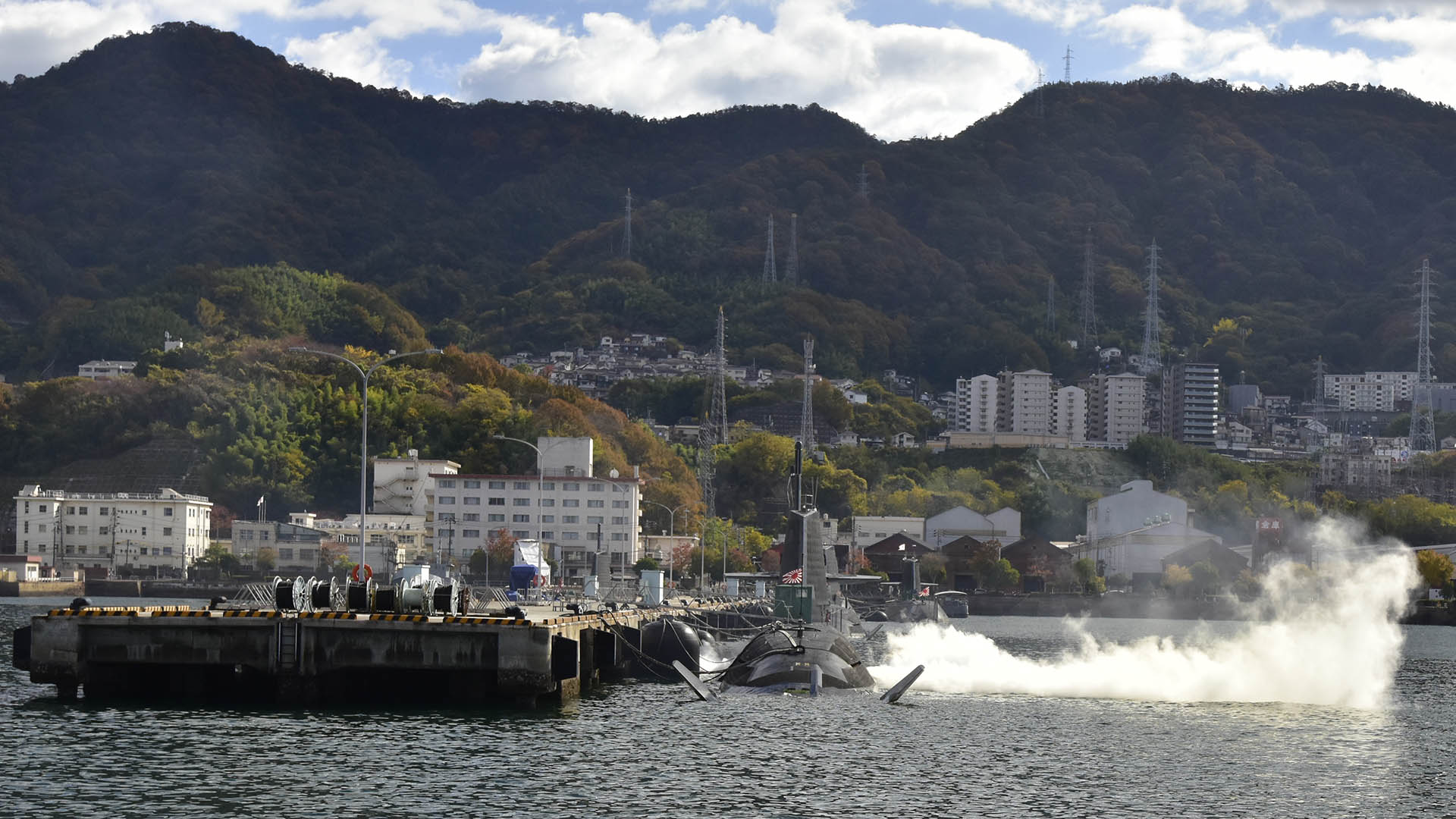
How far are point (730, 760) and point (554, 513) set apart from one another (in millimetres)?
122184

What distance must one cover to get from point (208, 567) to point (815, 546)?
109m

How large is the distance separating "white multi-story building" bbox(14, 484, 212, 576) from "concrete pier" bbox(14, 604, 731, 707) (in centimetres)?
12173

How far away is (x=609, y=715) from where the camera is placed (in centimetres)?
5547

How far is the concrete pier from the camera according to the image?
174 feet

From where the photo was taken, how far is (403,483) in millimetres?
181500

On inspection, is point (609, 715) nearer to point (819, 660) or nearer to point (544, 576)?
point (819, 660)

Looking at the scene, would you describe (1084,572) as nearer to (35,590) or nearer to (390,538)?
(390,538)

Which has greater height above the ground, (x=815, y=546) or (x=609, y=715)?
(x=815, y=546)

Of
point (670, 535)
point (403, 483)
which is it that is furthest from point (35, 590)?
point (670, 535)

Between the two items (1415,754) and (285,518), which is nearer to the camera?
(1415,754)

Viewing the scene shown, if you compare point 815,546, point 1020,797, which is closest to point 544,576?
point 815,546

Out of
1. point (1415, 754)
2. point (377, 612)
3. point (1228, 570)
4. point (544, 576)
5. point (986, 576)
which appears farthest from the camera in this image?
point (986, 576)

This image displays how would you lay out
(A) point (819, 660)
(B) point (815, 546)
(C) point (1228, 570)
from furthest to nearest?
(C) point (1228, 570) < (B) point (815, 546) < (A) point (819, 660)

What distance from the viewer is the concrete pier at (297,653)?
174ft
